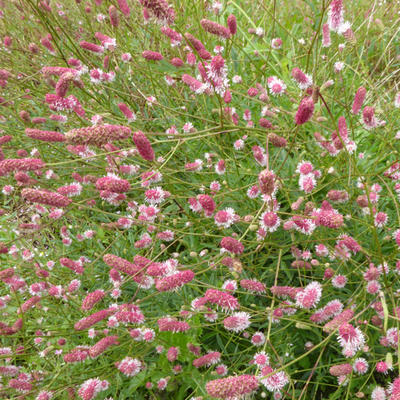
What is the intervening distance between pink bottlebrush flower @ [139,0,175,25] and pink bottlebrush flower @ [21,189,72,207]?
0.74m

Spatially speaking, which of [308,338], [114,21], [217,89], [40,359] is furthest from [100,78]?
[308,338]

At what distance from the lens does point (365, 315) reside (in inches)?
54.6

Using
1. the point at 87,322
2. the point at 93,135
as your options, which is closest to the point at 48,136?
the point at 93,135

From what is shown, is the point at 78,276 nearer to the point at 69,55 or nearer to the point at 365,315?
the point at 365,315

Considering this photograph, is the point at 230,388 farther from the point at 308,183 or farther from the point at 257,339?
the point at 308,183

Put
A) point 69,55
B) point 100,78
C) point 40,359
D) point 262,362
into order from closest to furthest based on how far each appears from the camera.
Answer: point 262,362
point 40,359
point 100,78
point 69,55

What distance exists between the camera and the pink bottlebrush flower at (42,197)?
3.69ft

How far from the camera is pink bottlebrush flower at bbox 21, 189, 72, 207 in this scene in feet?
3.69

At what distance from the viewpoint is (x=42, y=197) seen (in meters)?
1.16

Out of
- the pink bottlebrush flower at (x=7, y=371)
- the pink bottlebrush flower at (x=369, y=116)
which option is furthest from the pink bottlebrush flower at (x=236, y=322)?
the pink bottlebrush flower at (x=7, y=371)

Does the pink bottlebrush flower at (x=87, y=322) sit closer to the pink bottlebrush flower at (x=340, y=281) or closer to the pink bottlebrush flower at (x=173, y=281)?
the pink bottlebrush flower at (x=173, y=281)

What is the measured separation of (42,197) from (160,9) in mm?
775

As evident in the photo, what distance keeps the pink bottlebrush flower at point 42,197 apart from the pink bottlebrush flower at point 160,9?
0.74 meters

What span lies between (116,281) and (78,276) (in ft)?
1.64
